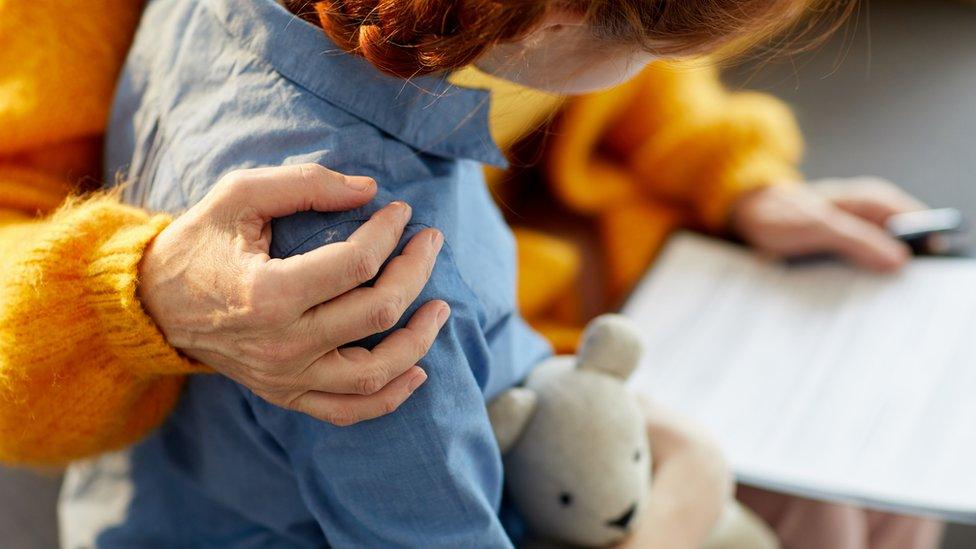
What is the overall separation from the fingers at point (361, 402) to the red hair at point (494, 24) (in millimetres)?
165

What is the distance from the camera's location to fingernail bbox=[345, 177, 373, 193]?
50 centimetres

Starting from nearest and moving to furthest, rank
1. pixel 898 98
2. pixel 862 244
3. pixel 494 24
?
1. pixel 494 24
2. pixel 862 244
3. pixel 898 98

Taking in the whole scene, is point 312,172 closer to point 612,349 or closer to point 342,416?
point 342,416

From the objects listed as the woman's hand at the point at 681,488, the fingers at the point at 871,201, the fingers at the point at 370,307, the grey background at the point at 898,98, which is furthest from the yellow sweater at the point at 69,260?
the grey background at the point at 898,98

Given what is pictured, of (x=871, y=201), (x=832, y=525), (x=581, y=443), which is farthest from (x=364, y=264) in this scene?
(x=871, y=201)

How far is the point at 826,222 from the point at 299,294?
2.27 feet

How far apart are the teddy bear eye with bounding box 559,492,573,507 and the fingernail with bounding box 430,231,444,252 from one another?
9.0 inches

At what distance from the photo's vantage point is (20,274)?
0.53 metres

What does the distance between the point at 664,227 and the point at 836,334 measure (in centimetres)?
24

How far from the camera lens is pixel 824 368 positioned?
897mm

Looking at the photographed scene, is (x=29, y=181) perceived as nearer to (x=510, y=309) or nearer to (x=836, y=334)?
(x=510, y=309)

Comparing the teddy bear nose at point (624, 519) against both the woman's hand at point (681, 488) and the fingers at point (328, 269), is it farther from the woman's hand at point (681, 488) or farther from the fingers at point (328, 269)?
the fingers at point (328, 269)

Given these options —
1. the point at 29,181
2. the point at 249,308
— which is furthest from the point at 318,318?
the point at 29,181

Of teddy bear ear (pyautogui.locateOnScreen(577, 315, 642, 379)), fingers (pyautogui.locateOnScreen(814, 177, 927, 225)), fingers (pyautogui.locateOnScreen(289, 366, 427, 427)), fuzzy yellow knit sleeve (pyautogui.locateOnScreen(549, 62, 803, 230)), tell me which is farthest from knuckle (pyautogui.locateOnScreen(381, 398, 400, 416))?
fingers (pyautogui.locateOnScreen(814, 177, 927, 225))
